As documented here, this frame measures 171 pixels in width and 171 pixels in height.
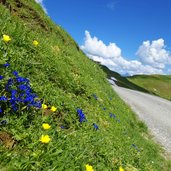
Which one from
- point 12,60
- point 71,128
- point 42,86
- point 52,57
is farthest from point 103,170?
point 52,57

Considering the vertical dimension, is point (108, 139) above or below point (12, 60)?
below

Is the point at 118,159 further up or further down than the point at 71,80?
further down

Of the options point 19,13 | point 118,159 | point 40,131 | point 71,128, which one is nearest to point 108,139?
point 118,159

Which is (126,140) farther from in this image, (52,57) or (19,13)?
(19,13)

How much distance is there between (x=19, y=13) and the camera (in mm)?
14484

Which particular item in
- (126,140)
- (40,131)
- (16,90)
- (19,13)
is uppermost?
(19,13)

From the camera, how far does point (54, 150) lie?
5.26 meters

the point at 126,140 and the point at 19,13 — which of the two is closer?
the point at 126,140

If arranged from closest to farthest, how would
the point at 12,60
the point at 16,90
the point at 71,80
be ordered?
the point at 16,90, the point at 12,60, the point at 71,80

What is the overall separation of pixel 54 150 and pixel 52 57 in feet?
16.7

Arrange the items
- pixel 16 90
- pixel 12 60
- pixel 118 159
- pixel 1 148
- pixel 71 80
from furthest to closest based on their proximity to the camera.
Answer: pixel 71 80 < pixel 118 159 < pixel 12 60 < pixel 16 90 < pixel 1 148

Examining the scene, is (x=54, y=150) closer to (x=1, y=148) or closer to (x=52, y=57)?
(x=1, y=148)

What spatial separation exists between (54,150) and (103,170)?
1.41 m

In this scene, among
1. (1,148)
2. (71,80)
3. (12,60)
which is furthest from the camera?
(71,80)
